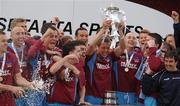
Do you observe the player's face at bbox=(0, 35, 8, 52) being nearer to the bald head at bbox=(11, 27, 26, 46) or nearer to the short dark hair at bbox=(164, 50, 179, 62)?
→ the bald head at bbox=(11, 27, 26, 46)

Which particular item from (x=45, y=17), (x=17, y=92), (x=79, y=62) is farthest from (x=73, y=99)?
(x=45, y=17)

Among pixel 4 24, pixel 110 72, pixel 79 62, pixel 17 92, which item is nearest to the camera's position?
pixel 17 92

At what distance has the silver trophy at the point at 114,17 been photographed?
20.4ft

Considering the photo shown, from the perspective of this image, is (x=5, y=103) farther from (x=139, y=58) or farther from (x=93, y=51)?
(x=139, y=58)

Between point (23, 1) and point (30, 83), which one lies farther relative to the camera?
point (23, 1)

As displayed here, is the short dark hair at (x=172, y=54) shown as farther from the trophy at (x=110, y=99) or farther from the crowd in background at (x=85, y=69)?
A: the trophy at (x=110, y=99)

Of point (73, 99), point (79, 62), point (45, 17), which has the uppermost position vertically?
point (45, 17)

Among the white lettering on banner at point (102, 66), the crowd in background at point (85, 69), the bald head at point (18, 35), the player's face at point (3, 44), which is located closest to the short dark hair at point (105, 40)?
the crowd in background at point (85, 69)

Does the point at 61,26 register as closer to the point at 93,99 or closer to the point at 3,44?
the point at 93,99

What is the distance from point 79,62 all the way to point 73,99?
52 cm

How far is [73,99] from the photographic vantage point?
17.2 feet

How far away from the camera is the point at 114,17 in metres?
6.32

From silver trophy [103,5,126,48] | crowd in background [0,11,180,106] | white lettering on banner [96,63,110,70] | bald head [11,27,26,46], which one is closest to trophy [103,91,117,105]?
crowd in background [0,11,180,106]

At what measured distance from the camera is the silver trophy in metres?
6.22
